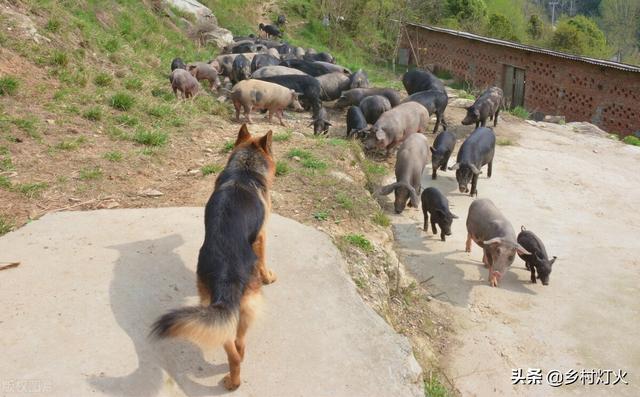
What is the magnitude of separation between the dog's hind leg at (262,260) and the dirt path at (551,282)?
6.83ft

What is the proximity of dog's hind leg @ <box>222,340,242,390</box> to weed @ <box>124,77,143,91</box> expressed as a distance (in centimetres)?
773

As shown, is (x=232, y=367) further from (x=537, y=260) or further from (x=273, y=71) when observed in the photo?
(x=273, y=71)

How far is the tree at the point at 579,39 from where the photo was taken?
3250 cm

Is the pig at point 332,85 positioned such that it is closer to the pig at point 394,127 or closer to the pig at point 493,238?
the pig at point 394,127

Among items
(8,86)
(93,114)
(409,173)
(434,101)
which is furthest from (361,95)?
(8,86)

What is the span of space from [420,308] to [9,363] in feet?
13.8

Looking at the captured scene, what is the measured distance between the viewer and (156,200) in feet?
21.4

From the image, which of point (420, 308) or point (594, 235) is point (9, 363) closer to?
point (420, 308)

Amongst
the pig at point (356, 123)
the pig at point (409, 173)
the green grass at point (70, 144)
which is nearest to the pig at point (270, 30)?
the pig at point (356, 123)

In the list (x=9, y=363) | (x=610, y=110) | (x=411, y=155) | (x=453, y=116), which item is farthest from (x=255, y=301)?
(x=610, y=110)

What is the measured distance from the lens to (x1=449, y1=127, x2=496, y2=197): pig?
1016cm

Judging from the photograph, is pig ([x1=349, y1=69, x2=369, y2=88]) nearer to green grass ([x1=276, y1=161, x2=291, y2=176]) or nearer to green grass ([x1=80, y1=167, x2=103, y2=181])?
green grass ([x1=276, y1=161, x2=291, y2=176])

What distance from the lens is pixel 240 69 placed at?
48.4ft

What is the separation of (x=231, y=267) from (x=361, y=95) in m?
11.5
